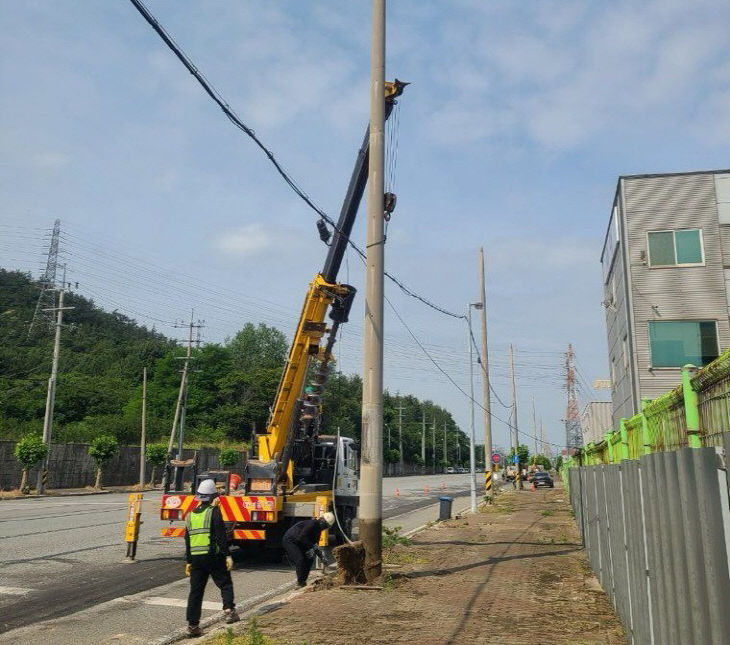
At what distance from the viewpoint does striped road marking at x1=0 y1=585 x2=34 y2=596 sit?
909 cm

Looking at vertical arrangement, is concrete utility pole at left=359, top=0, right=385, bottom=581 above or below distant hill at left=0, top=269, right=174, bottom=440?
below

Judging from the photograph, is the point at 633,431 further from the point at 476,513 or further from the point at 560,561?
the point at 476,513

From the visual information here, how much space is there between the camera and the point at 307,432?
13.8 meters

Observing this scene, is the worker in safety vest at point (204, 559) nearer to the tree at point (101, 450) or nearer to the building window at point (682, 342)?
the building window at point (682, 342)

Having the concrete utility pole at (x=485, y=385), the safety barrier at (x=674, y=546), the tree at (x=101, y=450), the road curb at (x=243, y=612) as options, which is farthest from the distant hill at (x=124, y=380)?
the safety barrier at (x=674, y=546)

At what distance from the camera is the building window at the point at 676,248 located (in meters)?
22.3

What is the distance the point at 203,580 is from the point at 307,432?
641cm

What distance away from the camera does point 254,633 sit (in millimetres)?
6426

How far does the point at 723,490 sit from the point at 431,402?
179 m

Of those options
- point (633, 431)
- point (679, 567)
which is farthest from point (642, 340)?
point (679, 567)

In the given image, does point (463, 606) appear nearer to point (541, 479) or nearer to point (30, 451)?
point (30, 451)

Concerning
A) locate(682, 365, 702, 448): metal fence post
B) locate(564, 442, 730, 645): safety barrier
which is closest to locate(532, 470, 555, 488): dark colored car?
locate(564, 442, 730, 645): safety barrier

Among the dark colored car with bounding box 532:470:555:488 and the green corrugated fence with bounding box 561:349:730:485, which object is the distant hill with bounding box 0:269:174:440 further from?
the green corrugated fence with bounding box 561:349:730:485

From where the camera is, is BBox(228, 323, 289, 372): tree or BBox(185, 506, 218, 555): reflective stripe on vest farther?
BBox(228, 323, 289, 372): tree
